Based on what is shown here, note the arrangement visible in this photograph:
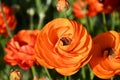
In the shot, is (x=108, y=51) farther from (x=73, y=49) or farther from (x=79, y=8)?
(x=79, y=8)

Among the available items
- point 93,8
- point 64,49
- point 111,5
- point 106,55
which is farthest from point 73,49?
point 93,8

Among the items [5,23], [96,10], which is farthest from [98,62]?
[96,10]

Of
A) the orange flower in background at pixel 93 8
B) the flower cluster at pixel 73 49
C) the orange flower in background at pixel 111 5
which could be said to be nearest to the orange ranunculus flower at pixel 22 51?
the flower cluster at pixel 73 49

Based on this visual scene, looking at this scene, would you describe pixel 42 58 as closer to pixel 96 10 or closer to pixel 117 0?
pixel 117 0

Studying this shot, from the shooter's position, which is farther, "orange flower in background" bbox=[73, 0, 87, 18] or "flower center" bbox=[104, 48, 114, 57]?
"orange flower in background" bbox=[73, 0, 87, 18]

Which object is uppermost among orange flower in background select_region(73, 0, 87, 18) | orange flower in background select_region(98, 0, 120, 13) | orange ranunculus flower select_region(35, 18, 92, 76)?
orange ranunculus flower select_region(35, 18, 92, 76)

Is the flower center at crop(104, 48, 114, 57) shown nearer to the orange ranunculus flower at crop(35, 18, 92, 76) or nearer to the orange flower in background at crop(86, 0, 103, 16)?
the orange ranunculus flower at crop(35, 18, 92, 76)

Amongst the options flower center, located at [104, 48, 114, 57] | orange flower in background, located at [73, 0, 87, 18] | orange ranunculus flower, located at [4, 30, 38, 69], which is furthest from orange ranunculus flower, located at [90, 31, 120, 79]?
orange flower in background, located at [73, 0, 87, 18]
